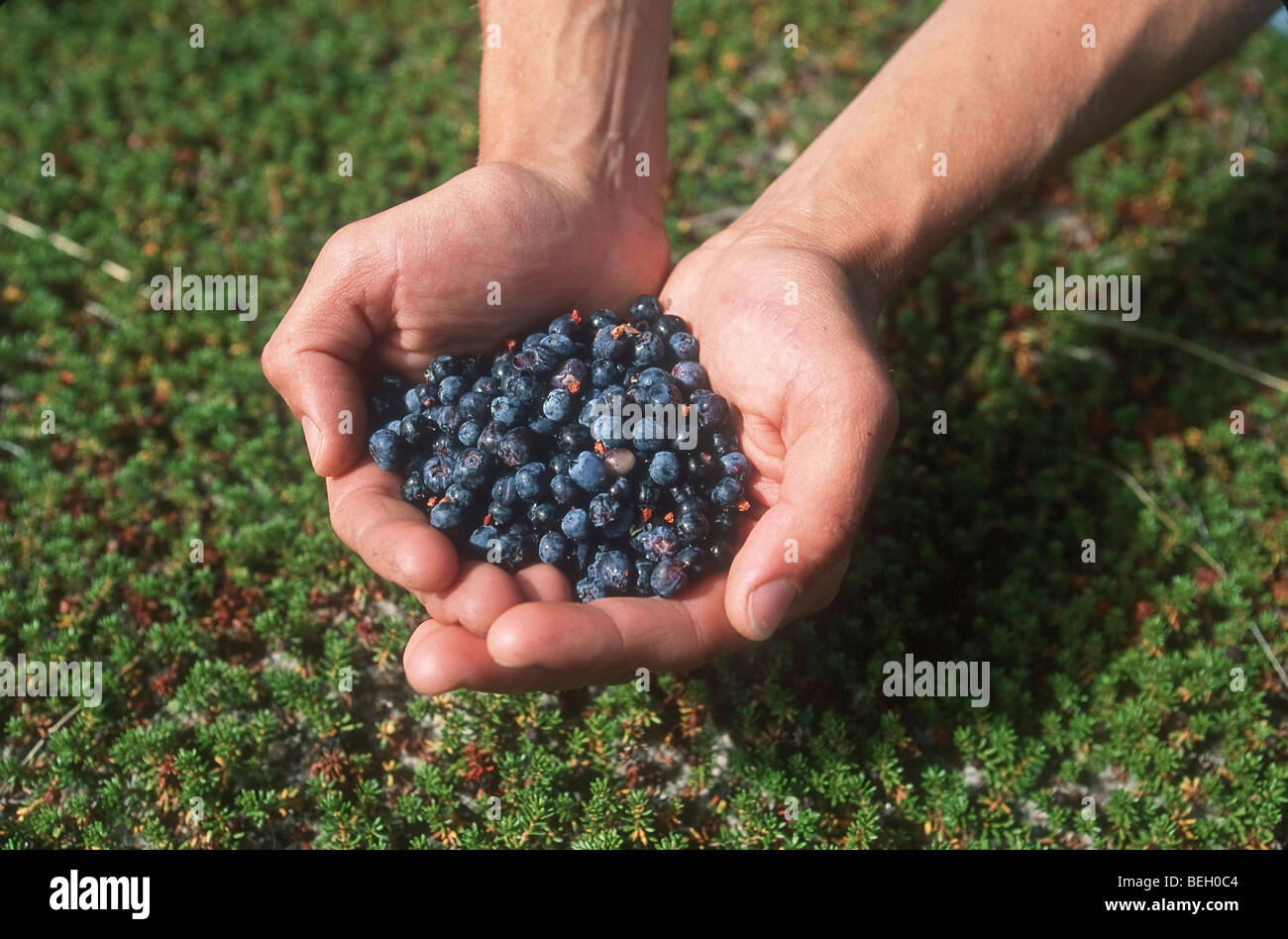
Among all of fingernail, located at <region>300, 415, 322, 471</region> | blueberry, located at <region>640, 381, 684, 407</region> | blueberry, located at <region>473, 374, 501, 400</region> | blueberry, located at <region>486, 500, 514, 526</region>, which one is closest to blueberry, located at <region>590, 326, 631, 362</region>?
blueberry, located at <region>640, 381, 684, 407</region>

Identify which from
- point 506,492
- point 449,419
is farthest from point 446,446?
point 506,492

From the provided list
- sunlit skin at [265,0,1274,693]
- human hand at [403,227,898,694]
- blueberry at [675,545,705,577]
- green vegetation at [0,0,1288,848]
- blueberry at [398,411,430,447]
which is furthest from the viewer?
green vegetation at [0,0,1288,848]

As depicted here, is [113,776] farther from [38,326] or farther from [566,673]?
Answer: [38,326]

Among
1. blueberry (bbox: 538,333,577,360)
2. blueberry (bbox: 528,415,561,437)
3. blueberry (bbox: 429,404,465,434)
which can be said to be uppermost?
blueberry (bbox: 538,333,577,360)

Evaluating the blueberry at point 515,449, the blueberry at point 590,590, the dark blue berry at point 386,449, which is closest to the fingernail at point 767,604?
the blueberry at point 590,590

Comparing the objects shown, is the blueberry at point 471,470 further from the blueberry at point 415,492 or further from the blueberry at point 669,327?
the blueberry at point 669,327

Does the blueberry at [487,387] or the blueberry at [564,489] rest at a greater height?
the blueberry at [487,387]

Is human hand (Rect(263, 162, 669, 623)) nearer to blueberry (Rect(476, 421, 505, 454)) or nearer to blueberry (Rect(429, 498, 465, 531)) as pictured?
blueberry (Rect(429, 498, 465, 531))
